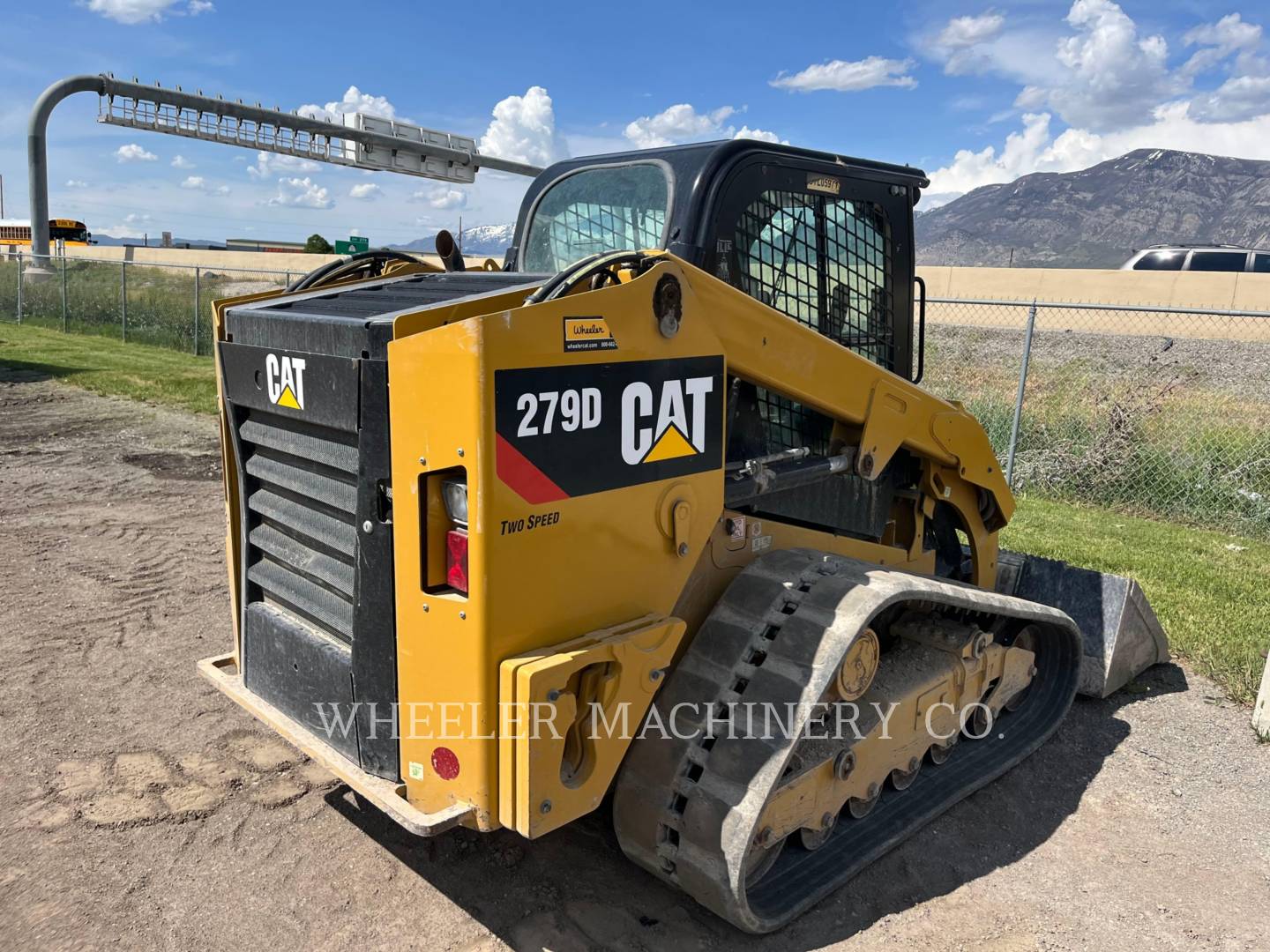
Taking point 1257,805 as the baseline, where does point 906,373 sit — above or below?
above

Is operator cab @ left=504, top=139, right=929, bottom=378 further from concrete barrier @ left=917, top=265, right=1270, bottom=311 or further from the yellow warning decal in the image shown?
concrete barrier @ left=917, top=265, right=1270, bottom=311

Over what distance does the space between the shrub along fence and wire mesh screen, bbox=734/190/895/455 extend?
11.5 ft

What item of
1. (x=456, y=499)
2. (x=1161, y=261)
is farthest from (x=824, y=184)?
(x=1161, y=261)

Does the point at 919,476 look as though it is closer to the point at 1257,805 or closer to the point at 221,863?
the point at 1257,805

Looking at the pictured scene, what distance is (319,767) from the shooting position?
3734 mm

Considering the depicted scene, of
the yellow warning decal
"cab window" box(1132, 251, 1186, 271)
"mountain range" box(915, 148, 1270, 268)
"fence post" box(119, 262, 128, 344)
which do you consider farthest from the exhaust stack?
"mountain range" box(915, 148, 1270, 268)

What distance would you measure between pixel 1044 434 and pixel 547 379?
8.17 metres

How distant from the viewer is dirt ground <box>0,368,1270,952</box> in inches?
114

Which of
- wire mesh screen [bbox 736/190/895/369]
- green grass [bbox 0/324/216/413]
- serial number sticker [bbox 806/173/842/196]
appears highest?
serial number sticker [bbox 806/173/842/196]

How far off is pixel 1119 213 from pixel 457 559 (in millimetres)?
199036

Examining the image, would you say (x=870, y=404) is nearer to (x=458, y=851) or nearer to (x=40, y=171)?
(x=458, y=851)

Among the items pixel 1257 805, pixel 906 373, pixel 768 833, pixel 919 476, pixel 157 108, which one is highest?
pixel 157 108

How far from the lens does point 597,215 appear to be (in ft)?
12.3

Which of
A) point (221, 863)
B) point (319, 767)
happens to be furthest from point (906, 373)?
point (221, 863)
